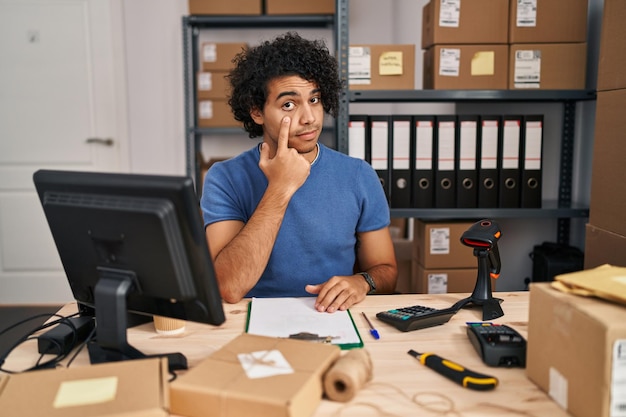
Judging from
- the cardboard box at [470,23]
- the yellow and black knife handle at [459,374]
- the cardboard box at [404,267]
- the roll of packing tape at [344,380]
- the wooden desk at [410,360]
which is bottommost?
the cardboard box at [404,267]

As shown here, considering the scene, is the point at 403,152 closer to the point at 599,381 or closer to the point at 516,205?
the point at 516,205

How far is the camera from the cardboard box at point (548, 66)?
6.79 ft

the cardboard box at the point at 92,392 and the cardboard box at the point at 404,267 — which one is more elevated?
the cardboard box at the point at 92,392

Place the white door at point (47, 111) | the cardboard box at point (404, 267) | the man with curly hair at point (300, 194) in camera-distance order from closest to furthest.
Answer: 1. the man with curly hair at point (300, 194)
2. the cardboard box at point (404, 267)
3. the white door at point (47, 111)

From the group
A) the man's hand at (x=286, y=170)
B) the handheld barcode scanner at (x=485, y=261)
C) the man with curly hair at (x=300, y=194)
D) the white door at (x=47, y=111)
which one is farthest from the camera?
the white door at (x=47, y=111)

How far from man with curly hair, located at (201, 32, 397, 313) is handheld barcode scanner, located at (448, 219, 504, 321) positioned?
1.27 ft

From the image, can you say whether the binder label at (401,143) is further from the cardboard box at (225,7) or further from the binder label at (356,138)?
the cardboard box at (225,7)

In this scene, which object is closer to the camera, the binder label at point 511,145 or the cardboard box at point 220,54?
the binder label at point 511,145

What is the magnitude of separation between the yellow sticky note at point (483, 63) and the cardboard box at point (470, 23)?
5 centimetres

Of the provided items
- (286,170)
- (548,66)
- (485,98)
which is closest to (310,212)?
(286,170)

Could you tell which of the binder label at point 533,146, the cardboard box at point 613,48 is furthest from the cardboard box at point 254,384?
the binder label at point 533,146

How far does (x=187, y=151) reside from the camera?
331cm

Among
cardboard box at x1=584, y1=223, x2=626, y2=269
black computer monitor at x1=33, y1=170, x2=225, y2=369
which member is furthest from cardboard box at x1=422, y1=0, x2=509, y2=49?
black computer monitor at x1=33, y1=170, x2=225, y2=369

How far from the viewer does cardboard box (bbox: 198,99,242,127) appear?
311 centimetres
